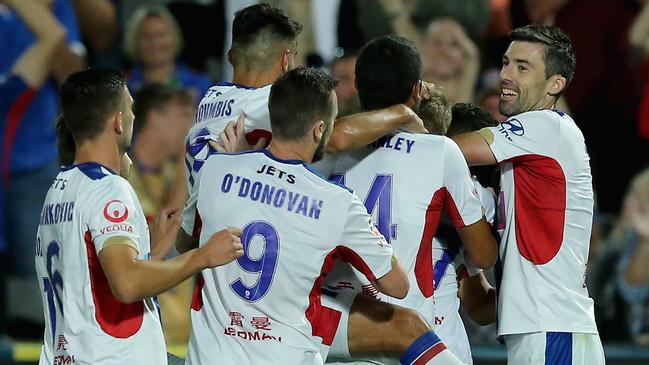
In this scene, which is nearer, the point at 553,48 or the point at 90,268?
the point at 90,268

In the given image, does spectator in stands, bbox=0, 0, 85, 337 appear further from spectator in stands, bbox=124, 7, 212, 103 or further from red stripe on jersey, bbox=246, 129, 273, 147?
red stripe on jersey, bbox=246, 129, 273, 147

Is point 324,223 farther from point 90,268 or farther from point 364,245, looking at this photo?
point 90,268

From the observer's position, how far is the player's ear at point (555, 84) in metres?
6.32

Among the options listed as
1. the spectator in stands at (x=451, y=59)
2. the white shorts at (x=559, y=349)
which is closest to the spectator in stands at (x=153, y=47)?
the spectator in stands at (x=451, y=59)

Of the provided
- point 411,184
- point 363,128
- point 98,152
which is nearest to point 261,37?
point 363,128

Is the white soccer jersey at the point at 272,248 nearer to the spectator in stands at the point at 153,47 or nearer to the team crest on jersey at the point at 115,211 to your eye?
the team crest on jersey at the point at 115,211

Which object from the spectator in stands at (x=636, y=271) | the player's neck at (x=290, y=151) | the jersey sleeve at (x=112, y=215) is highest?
the player's neck at (x=290, y=151)

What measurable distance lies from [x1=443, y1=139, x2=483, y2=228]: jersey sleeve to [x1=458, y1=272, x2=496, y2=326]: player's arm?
73cm

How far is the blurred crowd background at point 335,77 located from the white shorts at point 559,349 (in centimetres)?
367

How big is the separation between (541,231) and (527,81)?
0.72 meters

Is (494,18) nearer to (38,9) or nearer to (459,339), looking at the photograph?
(38,9)

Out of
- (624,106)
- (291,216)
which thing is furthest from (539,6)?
(291,216)

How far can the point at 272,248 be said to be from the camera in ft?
18.2

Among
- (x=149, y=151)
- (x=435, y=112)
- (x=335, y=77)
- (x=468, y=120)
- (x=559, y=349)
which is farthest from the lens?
(x=335, y=77)
